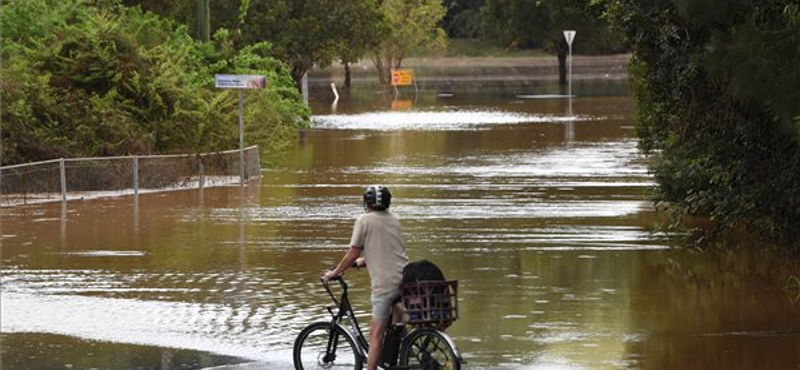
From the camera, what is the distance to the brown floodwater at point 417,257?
14680 millimetres

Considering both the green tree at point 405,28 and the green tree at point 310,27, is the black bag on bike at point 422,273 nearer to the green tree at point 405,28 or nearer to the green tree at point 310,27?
the green tree at point 310,27

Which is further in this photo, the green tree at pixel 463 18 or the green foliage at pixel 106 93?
the green tree at pixel 463 18

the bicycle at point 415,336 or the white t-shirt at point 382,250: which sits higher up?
the white t-shirt at point 382,250

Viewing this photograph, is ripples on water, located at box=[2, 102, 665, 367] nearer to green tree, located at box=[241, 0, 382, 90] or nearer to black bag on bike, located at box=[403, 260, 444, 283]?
black bag on bike, located at box=[403, 260, 444, 283]

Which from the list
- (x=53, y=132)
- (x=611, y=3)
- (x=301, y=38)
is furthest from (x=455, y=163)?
(x=301, y=38)

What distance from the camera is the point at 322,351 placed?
13164mm

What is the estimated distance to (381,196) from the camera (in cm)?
1188

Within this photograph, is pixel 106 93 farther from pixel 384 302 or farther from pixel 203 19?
pixel 384 302

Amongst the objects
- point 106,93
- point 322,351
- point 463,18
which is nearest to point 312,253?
point 322,351

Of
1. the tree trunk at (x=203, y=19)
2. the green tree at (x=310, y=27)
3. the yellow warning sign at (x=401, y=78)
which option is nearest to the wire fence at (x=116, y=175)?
the tree trunk at (x=203, y=19)

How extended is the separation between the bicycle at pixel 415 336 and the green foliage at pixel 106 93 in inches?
768

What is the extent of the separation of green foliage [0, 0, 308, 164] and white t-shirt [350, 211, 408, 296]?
2028 cm

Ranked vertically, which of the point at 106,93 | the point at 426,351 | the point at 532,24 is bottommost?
the point at 426,351

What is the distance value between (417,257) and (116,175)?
11.4 m
